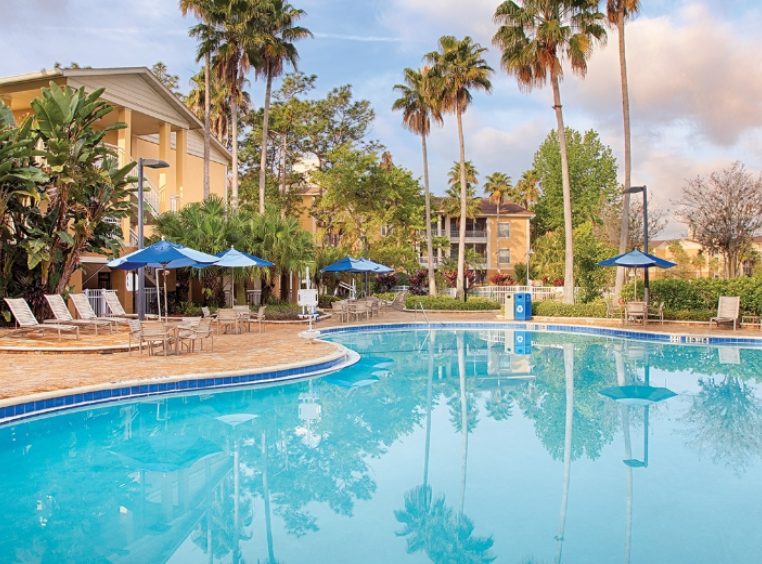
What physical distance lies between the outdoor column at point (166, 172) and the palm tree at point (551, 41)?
14069 mm

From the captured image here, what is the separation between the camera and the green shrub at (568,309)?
Answer: 2280 cm

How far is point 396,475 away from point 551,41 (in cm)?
2088

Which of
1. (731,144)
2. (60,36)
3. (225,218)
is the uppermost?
(60,36)

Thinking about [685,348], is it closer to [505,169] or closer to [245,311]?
[245,311]

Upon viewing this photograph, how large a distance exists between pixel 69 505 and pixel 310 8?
89.1 feet

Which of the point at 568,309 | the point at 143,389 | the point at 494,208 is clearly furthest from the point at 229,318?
the point at 494,208

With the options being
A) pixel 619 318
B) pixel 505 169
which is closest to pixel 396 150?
pixel 505 169

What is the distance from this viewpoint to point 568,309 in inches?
920

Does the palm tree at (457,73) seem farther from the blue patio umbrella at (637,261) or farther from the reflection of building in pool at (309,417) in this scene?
the reflection of building in pool at (309,417)

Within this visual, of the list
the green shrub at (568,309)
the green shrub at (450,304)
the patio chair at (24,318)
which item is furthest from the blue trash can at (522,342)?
the patio chair at (24,318)

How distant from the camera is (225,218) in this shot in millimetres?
22516

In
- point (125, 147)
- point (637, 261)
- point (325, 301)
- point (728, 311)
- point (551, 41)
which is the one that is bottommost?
point (728, 311)

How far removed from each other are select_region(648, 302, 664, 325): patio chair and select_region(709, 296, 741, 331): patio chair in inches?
62.7

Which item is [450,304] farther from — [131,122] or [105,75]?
[105,75]
